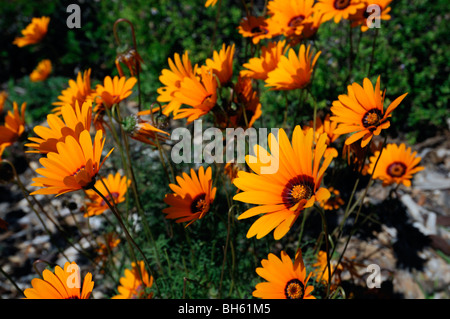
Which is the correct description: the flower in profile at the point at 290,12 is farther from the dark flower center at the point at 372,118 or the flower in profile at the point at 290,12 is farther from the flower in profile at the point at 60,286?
the flower in profile at the point at 60,286

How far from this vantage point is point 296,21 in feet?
5.32

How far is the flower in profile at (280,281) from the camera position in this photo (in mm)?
1078

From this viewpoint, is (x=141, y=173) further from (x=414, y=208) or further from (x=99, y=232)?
(x=414, y=208)

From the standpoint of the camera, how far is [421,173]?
2486 millimetres

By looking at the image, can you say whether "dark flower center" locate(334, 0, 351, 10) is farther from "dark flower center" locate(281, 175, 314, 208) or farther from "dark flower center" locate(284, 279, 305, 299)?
"dark flower center" locate(284, 279, 305, 299)

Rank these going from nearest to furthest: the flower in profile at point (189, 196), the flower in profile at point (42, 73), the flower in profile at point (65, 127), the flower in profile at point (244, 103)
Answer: the flower in profile at point (65, 127), the flower in profile at point (189, 196), the flower in profile at point (244, 103), the flower in profile at point (42, 73)

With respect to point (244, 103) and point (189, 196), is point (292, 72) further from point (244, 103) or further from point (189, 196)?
point (189, 196)

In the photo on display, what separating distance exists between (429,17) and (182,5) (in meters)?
2.68

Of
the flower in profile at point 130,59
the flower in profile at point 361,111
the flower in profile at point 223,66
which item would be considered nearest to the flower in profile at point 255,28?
the flower in profile at point 223,66

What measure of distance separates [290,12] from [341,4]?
254mm

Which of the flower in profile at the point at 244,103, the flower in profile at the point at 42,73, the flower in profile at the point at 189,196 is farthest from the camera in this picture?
the flower in profile at the point at 42,73

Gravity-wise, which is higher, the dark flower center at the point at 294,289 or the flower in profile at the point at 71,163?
the flower in profile at the point at 71,163

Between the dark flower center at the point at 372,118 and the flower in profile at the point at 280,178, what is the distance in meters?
0.21
